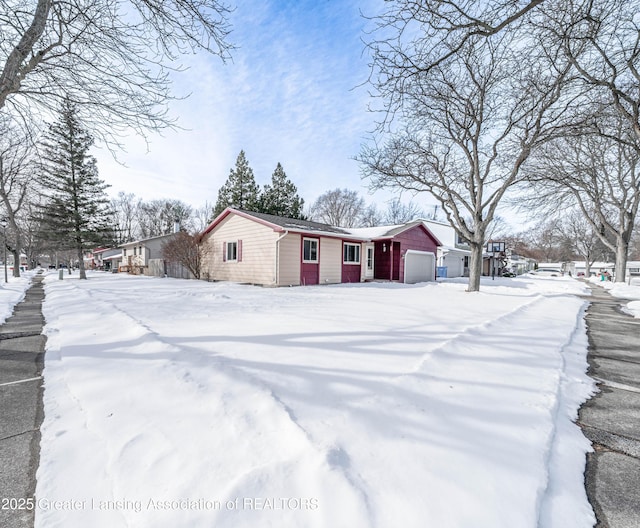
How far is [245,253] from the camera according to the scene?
1516 cm

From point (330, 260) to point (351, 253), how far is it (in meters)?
1.81

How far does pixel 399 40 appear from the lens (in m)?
4.55

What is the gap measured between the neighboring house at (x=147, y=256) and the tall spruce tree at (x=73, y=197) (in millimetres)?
4047

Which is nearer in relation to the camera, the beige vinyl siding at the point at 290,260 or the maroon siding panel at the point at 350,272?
the beige vinyl siding at the point at 290,260

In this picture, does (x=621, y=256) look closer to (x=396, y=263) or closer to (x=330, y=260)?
(x=396, y=263)

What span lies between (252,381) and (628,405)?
3.68 meters

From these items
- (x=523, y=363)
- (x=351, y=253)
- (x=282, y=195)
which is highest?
(x=282, y=195)

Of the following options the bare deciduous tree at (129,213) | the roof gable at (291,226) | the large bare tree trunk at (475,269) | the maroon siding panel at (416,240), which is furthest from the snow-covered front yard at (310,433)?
the bare deciduous tree at (129,213)

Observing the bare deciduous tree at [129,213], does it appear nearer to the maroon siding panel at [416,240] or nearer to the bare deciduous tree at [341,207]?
the bare deciduous tree at [341,207]

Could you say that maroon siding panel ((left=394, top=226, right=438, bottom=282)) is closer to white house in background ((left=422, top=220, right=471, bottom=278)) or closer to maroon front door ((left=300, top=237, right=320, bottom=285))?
white house in background ((left=422, top=220, right=471, bottom=278))

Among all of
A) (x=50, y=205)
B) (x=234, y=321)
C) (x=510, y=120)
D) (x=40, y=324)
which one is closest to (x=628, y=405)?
(x=234, y=321)

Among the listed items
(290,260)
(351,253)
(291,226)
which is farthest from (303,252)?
(351,253)

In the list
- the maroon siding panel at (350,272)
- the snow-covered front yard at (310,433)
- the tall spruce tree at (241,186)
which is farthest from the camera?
the tall spruce tree at (241,186)

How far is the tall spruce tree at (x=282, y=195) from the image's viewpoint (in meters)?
31.3
